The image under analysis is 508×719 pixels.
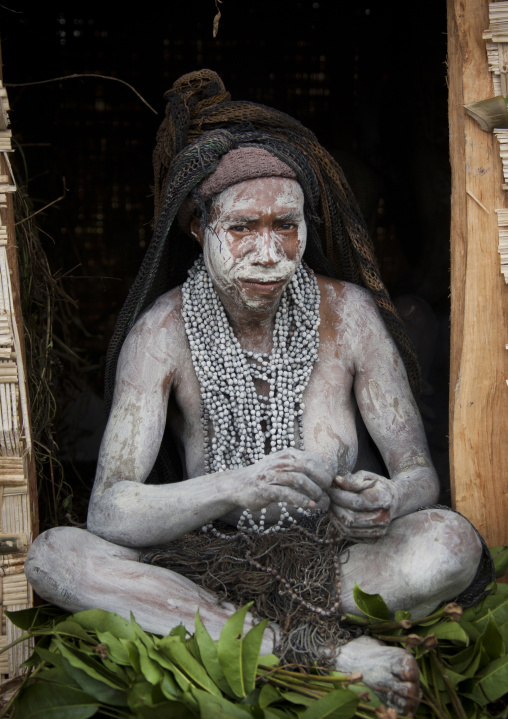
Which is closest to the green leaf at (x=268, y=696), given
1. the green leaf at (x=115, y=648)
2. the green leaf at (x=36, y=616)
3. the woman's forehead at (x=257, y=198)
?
the green leaf at (x=115, y=648)

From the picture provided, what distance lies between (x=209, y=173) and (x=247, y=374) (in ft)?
1.99

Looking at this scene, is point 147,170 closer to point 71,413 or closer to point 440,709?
point 71,413

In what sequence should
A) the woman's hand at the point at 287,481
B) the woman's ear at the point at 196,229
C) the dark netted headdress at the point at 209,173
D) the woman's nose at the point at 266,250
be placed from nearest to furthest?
the woman's hand at the point at 287,481, the woman's nose at the point at 266,250, the dark netted headdress at the point at 209,173, the woman's ear at the point at 196,229

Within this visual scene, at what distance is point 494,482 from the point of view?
2873mm

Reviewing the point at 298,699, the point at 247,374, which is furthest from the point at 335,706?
the point at 247,374

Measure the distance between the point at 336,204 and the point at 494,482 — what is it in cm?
99

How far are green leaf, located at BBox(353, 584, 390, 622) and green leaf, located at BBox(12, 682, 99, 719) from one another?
2.28 feet

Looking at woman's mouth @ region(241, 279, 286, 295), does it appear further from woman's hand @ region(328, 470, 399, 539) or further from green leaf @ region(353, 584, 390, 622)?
green leaf @ region(353, 584, 390, 622)

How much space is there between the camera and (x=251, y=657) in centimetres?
221

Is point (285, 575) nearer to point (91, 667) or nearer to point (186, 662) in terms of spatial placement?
point (186, 662)

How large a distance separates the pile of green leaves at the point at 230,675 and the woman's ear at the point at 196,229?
1.18m

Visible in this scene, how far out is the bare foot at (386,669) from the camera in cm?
222

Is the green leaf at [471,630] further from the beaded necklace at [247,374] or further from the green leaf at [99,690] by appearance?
the green leaf at [99,690]

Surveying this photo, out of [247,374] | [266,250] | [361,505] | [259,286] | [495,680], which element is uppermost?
[266,250]
